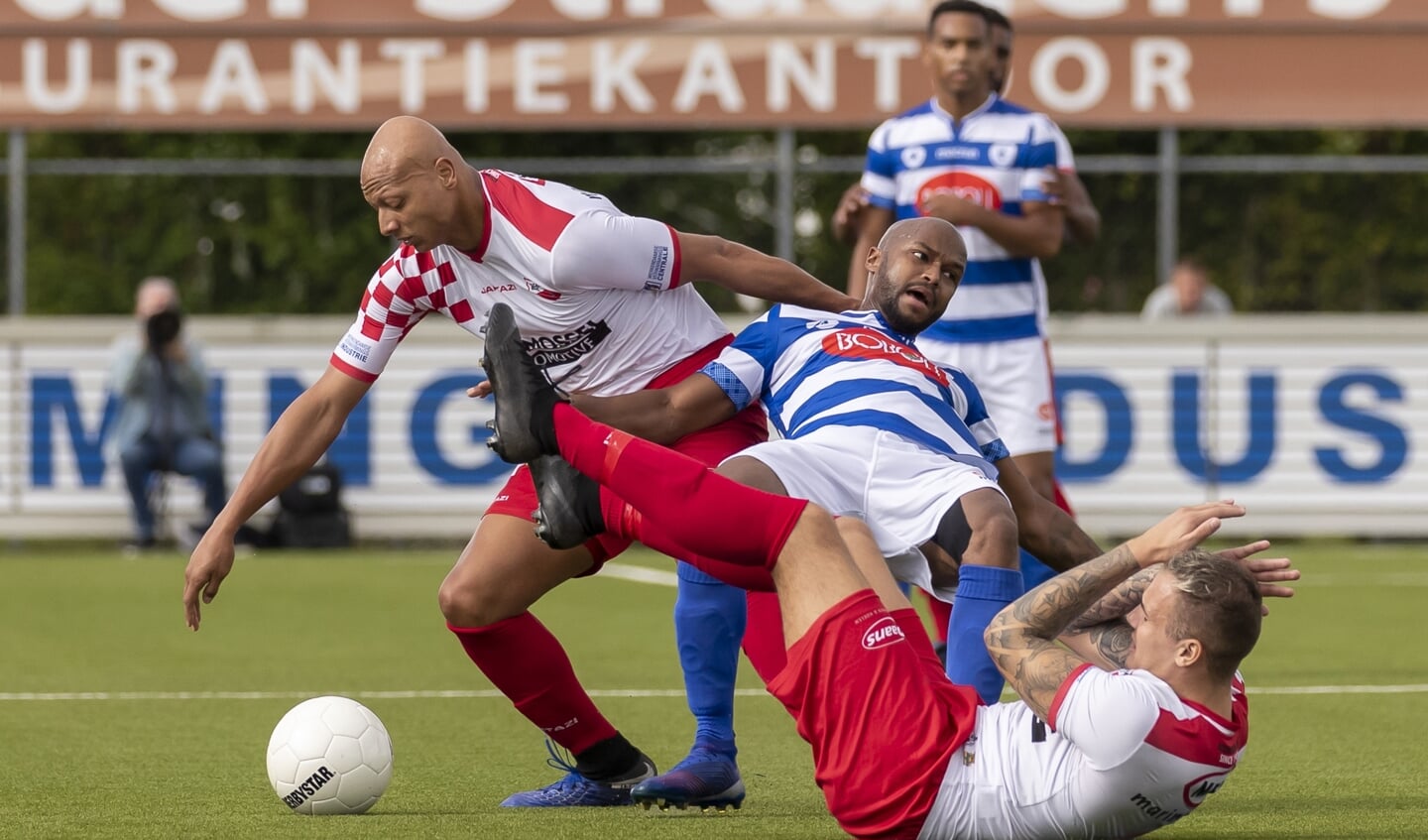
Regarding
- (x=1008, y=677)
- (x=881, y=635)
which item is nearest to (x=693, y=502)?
(x=881, y=635)

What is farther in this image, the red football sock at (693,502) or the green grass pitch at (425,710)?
the green grass pitch at (425,710)

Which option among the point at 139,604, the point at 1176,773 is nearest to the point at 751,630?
the point at 1176,773

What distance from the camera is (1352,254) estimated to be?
70.9 feet

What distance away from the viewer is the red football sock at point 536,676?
544 cm

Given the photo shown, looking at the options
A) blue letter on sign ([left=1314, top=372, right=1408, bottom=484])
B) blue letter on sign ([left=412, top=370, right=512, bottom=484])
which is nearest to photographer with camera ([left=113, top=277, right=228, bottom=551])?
blue letter on sign ([left=412, top=370, right=512, bottom=484])

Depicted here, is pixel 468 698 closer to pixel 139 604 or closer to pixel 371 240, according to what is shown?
pixel 139 604

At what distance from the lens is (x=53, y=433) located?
14.5m

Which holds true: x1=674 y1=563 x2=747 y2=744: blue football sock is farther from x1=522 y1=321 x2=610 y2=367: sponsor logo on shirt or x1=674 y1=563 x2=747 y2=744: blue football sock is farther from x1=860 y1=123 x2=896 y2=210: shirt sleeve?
x1=860 y1=123 x2=896 y2=210: shirt sleeve

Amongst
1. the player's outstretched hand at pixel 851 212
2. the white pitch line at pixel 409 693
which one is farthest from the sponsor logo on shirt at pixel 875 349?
the white pitch line at pixel 409 693

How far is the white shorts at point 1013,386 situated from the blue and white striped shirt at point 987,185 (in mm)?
46

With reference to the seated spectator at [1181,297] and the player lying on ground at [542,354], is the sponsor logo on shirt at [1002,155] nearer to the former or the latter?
the player lying on ground at [542,354]

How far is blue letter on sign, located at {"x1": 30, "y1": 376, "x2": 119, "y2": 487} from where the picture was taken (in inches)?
569

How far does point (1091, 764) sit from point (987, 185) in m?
3.53

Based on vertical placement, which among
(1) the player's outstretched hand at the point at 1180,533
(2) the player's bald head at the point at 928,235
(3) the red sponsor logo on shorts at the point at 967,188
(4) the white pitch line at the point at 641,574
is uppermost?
(3) the red sponsor logo on shorts at the point at 967,188
